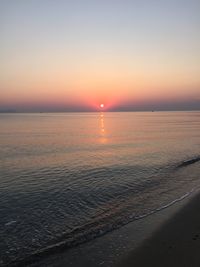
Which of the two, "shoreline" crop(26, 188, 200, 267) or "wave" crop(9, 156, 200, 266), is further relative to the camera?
"wave" crop(9, 156, 200, 266)

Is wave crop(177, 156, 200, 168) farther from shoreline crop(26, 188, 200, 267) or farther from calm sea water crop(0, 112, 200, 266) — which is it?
shoreline crop(26, 188, 200, 267)

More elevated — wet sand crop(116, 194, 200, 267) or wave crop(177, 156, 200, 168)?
wet sand crop(116, 194, 200, 267)

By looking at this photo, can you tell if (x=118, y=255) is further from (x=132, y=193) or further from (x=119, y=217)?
(x=132, y=193)

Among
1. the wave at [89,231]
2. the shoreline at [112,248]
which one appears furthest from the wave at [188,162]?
the shoreline at [112,248]

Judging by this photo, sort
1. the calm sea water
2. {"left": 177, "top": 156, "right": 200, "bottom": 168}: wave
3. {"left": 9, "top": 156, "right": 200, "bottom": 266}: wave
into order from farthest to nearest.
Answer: {"left": 177, "top": 156, "right": 200, "bottom": 168}: wave < the calm sea water < {"left": 9, "top": 156, "right": 200, "bottom": 266}: wave

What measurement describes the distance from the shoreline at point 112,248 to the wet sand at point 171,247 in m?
0.16

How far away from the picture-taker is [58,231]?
44.1ft

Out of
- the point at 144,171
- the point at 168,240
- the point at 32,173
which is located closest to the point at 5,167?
the point at 32,173

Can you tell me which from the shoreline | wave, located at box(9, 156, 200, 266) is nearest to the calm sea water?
wave, located at box(9, 156, 200, 266)

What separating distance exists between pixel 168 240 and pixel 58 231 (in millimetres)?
4761

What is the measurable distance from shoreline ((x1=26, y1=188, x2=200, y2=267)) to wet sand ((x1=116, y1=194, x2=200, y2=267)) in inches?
6.4

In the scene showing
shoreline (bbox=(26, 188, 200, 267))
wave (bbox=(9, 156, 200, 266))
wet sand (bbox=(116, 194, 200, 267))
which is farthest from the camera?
wave (bbox=(9, 156, 200, 266))

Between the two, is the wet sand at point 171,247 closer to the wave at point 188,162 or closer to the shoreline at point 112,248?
the shoreline at point 112,248

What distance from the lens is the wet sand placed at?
980 cm
